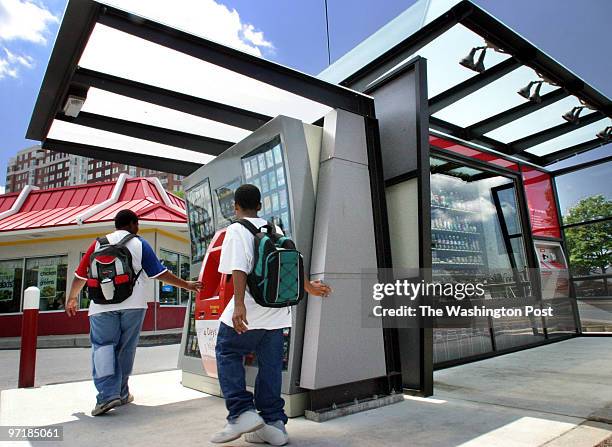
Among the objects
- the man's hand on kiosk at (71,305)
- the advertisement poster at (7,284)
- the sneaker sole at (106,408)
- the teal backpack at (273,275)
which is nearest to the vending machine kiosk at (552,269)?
the teal backpack at (273,275)

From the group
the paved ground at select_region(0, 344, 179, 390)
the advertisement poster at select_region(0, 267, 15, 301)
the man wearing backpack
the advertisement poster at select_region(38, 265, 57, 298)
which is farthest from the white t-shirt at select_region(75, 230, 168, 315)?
the advertisement poster at select_region(0, 267, 15, 301)

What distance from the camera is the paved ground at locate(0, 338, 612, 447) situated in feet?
8.90

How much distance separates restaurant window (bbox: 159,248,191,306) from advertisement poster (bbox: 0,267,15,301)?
198 inches

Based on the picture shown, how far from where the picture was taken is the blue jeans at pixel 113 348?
137 inches

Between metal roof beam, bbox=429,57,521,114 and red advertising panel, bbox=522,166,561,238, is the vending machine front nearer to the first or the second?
metal roof beam, bbox=429,57,521,114

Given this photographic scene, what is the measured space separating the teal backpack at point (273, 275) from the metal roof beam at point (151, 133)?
10.5ft

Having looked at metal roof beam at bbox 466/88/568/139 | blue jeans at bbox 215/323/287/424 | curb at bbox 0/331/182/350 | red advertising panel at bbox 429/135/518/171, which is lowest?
curb at bbox 0/331/182/350

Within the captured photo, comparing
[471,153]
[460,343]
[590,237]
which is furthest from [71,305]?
[590,237]

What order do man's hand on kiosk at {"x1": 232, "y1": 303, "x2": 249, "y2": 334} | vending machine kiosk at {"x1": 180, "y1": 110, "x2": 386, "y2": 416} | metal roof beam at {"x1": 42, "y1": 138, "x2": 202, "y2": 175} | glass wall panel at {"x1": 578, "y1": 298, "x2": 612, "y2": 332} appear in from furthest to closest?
glass wall panel at {"x1": 578, "y1": 298, "x2": 612, "y2": 332} < metal roof beam at {"x1": 42, "y1": 138, "x2": 202, "y2": 175} < vending machine kiosk at {"x1": 180, "y1": 110, "x2": 386, "y2": 416} < man's hand on kiosk at {"x1": 232, "y1": 303, "x2": 249, "y2": 334}

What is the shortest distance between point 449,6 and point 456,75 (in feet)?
4.36

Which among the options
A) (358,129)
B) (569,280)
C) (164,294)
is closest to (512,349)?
(569,280)

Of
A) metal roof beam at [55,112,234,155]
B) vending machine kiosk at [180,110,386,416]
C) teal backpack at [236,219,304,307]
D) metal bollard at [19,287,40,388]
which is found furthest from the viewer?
metal bollard at [19,287,40,388]

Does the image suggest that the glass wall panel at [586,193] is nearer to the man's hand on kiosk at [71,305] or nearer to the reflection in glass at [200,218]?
the reflection in glass at [200,218]

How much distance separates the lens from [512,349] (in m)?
6.25
